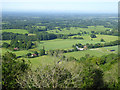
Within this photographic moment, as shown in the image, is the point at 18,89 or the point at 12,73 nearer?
the point at 18,89

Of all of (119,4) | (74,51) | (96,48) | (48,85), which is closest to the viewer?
(48,85)

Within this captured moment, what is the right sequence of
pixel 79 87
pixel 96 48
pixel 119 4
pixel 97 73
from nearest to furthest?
pixel 79 87
pixel 119 4
pixel 97 73
pixel 96 48

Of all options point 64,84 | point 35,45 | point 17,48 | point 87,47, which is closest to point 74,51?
point 87,47

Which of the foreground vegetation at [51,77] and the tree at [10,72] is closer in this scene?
the foreground vegetation at [51,77]

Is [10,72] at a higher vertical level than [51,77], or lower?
lower

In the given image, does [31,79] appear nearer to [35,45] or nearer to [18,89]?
[18,89]

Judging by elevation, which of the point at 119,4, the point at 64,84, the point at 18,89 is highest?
the point at 119,4

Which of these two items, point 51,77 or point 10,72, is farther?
point 10,72

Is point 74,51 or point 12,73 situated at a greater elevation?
point 12,73

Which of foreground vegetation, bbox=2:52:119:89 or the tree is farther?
the tree

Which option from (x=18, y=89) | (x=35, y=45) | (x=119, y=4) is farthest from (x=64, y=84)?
(x=35, y=45)
